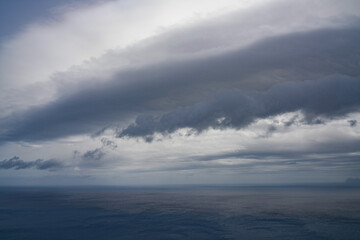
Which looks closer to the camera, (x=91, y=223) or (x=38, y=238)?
(x=38, y=238)

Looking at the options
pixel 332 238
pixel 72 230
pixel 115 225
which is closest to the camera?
pixel 332 238

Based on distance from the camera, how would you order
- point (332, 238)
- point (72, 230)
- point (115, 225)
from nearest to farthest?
point (332, 238)
point (72, 230)
point (115, 225)

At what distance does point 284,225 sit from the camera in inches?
2682

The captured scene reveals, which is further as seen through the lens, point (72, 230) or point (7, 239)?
point (72, 230)

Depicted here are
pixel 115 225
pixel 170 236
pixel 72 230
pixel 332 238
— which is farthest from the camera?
pixel 115 225

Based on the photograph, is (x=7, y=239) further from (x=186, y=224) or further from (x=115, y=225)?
(x=186, y=224)

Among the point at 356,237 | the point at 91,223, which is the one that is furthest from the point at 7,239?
the point at 356,237

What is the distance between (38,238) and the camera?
2256 inches

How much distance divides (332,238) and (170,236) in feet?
104

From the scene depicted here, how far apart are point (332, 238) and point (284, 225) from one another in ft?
51.4

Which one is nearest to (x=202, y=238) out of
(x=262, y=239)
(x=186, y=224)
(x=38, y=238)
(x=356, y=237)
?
(x=262, y=239)

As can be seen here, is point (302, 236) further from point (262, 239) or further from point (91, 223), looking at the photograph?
point (91, 223)

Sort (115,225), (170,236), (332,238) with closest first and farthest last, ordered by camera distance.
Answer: (332,238) < (170,236) < (115,225)

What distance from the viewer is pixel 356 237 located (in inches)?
2122
